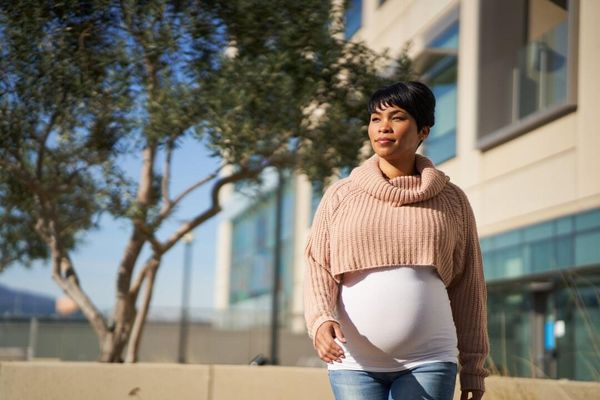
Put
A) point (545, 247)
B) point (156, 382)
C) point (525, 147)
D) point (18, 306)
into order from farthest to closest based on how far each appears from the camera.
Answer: point (18, 306) < point (525, 147) < point (545, 247) < point (156, 382)

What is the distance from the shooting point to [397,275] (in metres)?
2.88

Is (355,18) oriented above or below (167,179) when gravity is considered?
above

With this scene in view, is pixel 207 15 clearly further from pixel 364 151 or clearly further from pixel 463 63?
pixel 463 63

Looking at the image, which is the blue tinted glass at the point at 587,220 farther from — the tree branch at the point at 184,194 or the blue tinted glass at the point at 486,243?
the tree branch at the point at 184,194

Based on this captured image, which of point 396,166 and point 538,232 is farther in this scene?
point 538,232

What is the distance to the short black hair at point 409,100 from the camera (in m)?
2.97

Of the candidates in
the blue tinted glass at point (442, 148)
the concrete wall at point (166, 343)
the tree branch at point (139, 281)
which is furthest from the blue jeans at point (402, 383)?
the concrete wall at point (166, 343)

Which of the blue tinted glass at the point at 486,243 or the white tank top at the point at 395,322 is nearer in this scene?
the white tank top at the point at 395,322

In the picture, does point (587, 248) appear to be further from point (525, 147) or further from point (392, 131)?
point (392, 131)

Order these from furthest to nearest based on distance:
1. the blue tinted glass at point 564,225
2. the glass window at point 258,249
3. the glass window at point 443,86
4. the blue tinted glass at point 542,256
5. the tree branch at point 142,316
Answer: the glass window at point 258,249
the glass window at point 443,86
the blue tinted glass at point 542,256
the blue tinted glass at point 564,225
the tree branch at point 142,316

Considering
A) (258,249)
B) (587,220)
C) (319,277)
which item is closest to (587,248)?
(587,220)

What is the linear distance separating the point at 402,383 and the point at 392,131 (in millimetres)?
762

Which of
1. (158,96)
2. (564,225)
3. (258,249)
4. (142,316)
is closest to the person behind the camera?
(158,96)

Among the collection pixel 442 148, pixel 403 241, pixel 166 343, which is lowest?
pixel 166 343
